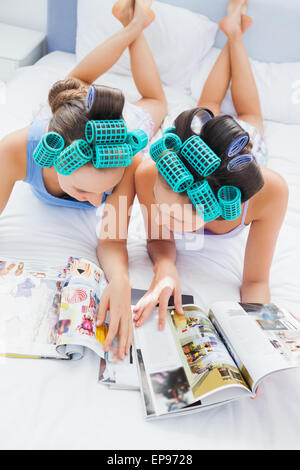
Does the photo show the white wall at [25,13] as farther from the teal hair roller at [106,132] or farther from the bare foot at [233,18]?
the teal hair roller at [106,132]

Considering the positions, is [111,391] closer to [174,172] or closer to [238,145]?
[174,172]

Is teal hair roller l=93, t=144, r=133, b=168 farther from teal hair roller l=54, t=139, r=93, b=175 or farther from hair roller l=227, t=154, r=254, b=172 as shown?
hair roller l=227, t=154, r=254, b=172

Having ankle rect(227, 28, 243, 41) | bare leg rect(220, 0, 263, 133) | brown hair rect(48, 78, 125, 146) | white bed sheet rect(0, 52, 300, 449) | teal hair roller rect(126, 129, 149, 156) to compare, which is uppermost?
ankle rect(227, 28, 243, 41)

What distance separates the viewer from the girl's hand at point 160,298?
896 millimetres

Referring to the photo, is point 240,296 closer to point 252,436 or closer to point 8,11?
point 252,436

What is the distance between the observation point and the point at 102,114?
0.79 metres

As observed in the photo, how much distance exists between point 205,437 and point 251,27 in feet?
6.40

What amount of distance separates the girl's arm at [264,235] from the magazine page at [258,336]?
0.30 ft

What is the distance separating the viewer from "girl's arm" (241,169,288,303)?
1.01 meters

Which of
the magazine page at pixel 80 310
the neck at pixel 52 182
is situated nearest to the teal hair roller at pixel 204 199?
the magazine page at pixel 80 310

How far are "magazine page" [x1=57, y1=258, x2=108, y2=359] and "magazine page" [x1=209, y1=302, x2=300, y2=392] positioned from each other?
32cm

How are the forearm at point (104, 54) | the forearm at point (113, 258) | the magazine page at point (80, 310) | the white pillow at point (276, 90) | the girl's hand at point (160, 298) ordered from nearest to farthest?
the magazine page at point (80, 310) < the girl's hand at point (160, 298) < the forearm at point (113, 258) < the forearm at point (104, 54) < the white pillow at point (276, 90)

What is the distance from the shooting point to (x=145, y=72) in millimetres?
1548

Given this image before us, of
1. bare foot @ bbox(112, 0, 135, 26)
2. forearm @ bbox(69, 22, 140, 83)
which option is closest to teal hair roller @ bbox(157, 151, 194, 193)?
forearm @ bbox(69, 22, 140, 83)
